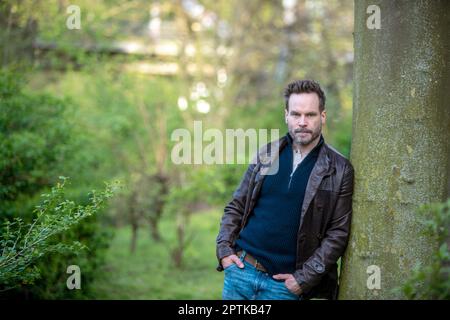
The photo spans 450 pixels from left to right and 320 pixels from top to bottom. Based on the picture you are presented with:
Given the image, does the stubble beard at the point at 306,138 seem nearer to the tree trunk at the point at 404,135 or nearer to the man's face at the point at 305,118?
the man's face at the point at 305,118

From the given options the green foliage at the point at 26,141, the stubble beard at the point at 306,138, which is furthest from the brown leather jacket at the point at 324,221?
the green foliage at the point at 26,141

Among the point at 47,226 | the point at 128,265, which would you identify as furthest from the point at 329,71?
the point at 47,226

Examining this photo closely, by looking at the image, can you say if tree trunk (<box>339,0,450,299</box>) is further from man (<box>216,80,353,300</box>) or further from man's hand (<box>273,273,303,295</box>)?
man's hand (<box>273,273,303,295</box>)

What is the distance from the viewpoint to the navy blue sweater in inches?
146

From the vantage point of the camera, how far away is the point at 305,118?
3791 millimetres

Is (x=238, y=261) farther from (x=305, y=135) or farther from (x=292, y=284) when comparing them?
(x=305, y=135)

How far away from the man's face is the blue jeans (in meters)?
0.98

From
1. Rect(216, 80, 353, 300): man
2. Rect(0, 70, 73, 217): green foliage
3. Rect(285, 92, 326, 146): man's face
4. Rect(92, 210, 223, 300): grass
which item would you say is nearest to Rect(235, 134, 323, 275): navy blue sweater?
Rect(216, 80, 353, 300): man

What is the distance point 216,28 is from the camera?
1208 cm

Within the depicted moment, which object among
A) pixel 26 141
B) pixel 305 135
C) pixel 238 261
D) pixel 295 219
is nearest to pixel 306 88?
pixel 305 135

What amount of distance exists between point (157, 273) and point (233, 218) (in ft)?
14.2

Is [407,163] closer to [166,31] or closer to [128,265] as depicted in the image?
[128,265]

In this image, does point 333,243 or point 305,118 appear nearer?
point 333,243

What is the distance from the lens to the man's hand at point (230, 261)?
385cm
